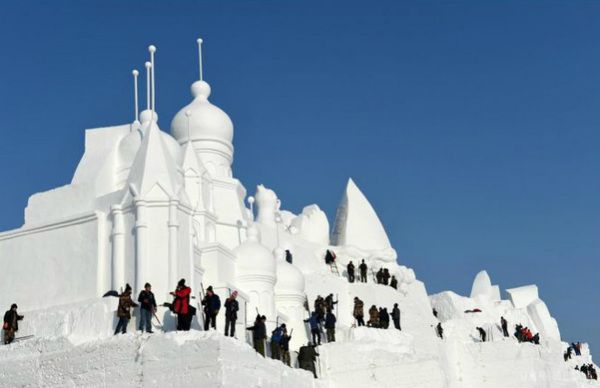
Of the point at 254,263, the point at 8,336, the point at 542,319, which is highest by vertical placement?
the point at 542,319

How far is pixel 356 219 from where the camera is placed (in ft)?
150

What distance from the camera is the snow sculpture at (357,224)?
44969 mm

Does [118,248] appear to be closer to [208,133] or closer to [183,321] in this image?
[183,321]

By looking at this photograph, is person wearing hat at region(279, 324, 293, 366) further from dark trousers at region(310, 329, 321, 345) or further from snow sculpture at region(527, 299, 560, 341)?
snow sculpture at region(527, 299, 560, 341)

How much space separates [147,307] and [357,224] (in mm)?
23106

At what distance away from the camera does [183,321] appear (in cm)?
2295

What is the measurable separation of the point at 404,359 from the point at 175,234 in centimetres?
882

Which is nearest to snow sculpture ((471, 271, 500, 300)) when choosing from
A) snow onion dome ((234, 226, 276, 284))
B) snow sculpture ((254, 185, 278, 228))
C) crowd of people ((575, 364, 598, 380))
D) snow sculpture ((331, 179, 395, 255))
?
crowd of people ((575, 364, 598, 380))

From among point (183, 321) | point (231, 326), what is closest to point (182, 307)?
point (183, 321)

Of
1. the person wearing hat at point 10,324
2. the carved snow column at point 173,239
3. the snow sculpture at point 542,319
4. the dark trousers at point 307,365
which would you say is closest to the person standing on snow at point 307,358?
the dark trousers at point 307,365

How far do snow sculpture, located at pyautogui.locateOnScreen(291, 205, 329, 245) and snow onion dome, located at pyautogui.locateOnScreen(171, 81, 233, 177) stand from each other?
939 cm

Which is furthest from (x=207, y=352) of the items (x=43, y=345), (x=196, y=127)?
(x=196, y=127)

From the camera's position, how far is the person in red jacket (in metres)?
22.7

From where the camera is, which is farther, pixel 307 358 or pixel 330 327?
pixel 330 327
